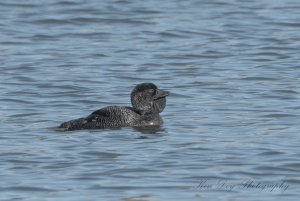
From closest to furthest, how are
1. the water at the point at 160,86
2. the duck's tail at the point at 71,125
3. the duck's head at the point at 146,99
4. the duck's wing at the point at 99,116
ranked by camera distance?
the water at the point at 160,86
the duck's tail at the point at 71,125
the duck's wing at the point at 99,116
the duck's head at the point at 146,99

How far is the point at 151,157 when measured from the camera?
41.2 ft

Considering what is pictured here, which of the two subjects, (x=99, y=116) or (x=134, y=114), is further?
(x=134, y=114)

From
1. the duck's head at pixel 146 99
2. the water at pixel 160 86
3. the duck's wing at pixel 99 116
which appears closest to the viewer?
the water at pixel 160 86

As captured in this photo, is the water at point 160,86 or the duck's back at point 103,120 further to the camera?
the duck's back at point 103,120

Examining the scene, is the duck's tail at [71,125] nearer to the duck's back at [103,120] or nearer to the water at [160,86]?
the duck's back at [103,120]

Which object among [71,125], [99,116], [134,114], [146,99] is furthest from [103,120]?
[146,99]

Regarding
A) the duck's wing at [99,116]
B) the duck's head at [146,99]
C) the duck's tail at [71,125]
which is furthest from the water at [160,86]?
the duck's head at [146,99]

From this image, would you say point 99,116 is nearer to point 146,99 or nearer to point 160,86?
point 146,99

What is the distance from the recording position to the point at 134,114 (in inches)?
Answer: 579

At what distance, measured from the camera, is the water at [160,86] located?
448 inches

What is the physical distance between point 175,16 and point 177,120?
11.2 meters

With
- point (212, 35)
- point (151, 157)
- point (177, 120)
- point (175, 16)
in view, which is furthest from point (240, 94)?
point (175, 16)

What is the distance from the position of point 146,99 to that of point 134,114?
0.93ft

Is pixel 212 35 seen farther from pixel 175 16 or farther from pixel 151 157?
pixel 151 157
